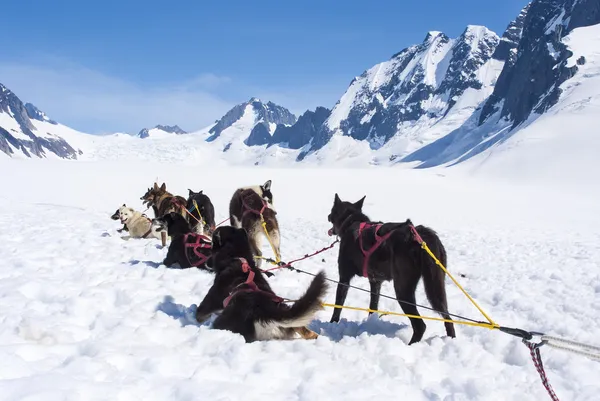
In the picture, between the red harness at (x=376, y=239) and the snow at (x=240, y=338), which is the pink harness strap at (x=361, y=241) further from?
the snow at (x=240, y=338)

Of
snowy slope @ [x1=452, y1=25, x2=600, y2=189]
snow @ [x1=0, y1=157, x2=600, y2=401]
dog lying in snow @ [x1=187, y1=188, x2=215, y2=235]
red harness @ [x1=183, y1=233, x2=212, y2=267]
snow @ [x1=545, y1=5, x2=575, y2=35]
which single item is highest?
snow @ [x1=545, y1=5, x2=575, y2=35]

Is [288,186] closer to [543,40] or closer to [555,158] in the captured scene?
[555,158]

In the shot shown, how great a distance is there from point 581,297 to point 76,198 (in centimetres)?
2961

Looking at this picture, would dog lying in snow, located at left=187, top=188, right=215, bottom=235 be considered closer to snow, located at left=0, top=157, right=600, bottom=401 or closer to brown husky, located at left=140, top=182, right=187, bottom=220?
brown husky, located at left=140, top=182, right=187, bottom=220

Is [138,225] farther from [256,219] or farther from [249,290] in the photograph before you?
[249,290]

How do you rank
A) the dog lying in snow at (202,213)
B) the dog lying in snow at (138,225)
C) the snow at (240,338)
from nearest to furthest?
the snow at (240,338), the dog lying in snow at (202,213), the dog lying in snow at (138,225)

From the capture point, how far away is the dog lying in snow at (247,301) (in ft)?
14.1

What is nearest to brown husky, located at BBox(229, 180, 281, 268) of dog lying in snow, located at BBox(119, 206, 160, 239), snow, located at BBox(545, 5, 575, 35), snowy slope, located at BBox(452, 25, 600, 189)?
dog lying in snow, located at BBox(119, 206, 160, 239)

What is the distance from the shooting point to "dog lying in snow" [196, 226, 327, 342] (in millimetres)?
4297

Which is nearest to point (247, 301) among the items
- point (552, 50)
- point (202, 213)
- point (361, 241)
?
point (361, 241)

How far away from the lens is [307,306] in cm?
424

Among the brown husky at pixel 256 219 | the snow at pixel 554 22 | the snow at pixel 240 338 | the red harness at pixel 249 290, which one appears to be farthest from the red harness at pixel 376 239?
the snow at pixel 554 22

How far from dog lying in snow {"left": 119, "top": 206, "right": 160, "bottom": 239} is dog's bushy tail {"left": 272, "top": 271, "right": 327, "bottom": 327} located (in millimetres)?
8976

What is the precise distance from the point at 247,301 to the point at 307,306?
0.90 m
